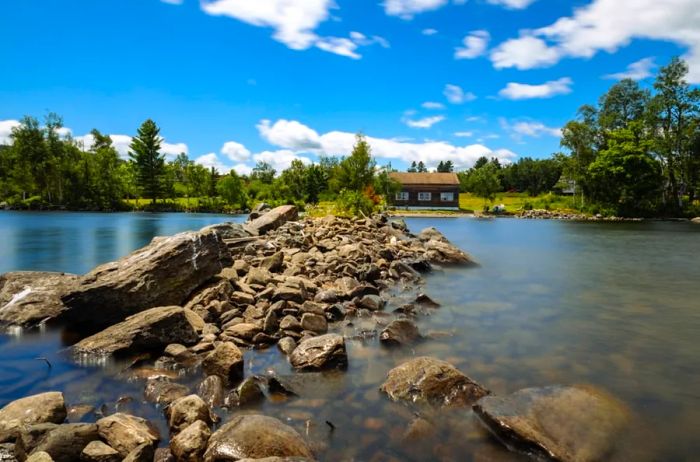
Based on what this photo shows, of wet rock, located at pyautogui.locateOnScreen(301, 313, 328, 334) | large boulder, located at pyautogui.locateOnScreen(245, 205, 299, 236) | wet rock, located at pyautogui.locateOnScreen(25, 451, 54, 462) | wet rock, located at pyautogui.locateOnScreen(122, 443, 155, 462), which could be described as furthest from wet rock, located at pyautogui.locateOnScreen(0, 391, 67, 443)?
large boulder, located at pyautogui.locateOnScreen(245, 205, 299, 236)

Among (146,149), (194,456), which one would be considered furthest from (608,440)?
(146,149)

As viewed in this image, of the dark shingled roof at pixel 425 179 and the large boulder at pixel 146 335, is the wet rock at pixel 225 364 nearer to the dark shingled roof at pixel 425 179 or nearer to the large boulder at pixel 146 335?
the large boulder at pixel 146 335

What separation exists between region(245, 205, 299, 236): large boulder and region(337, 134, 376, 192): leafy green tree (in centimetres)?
3377

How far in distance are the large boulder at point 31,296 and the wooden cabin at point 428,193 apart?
78924 millimetres

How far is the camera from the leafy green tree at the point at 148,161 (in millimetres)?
92250

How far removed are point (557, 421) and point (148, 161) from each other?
323ft

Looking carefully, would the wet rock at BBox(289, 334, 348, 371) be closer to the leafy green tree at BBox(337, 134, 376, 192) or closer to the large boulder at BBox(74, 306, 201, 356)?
the large boulder at BBox(74, 306, 201, 356)

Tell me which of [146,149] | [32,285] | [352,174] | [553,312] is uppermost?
[146,149]

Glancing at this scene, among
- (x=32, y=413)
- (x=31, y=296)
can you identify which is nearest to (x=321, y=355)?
(x=32, y=413)

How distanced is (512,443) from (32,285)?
11834 mm

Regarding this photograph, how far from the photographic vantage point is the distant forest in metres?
64.2

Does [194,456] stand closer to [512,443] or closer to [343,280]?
[512,443]

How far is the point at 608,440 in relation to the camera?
18.9 feet

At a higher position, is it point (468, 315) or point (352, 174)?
point (352, 174)
